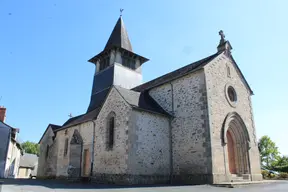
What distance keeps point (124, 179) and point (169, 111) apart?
5453mm

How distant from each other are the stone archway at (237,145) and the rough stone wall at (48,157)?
15.1 meters

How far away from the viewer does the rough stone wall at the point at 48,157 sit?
2181 cm

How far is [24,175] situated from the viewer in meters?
43.0

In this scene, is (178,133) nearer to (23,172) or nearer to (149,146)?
(149,146)

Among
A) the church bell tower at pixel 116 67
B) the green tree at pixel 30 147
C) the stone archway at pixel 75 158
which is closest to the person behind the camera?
the stone archway at pixel 75 158

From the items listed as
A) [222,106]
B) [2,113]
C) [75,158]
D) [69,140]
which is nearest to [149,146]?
[222,106]

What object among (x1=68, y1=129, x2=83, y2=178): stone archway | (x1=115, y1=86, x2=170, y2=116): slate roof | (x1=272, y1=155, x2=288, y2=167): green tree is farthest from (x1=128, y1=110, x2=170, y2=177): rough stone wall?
(x1=272, y1=155, x2=288, y2=167): green tree

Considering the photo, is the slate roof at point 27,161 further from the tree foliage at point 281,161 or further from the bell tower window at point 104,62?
the tree foliage at point 281,161

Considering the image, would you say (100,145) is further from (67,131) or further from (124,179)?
(67,131)

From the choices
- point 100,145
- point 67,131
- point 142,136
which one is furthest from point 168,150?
point 67,131

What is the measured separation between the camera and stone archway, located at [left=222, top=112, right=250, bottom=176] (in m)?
15.4

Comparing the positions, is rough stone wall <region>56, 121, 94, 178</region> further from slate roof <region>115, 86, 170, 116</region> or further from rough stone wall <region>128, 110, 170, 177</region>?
rough stone wall <region>128, 110, 170, 177</region>

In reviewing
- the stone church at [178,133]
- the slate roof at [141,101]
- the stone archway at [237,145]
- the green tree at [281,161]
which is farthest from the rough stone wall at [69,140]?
the green tree at [281,161]

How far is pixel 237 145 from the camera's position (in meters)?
16.0
